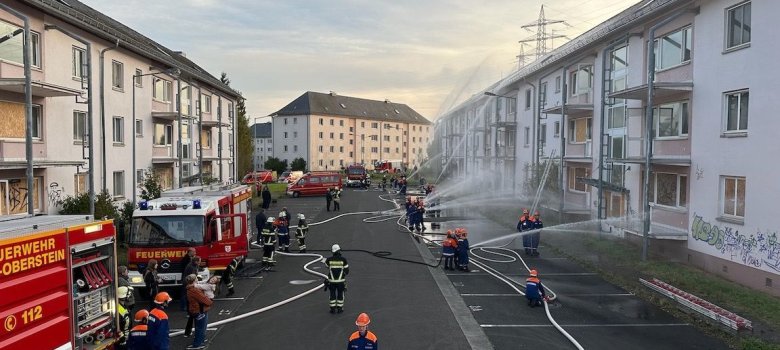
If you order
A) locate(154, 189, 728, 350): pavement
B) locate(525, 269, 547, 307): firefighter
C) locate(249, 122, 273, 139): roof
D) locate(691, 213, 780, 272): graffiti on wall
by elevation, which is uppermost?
locate(249, 122, 273, 139): roof

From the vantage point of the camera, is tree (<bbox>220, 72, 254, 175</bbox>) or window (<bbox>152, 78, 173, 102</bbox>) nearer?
window (<bbox>152, 78, 173, 102</bbox>)

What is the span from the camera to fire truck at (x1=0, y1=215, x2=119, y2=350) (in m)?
6.67

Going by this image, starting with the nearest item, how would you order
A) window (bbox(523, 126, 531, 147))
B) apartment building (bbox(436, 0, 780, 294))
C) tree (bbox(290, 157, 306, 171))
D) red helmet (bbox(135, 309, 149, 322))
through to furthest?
red helmet (bbox(135, 309, 149, 322)) → apartment building (bbox(436, 0, 780, 294)) → window (bbox(523, 126, 531, 147)) → tree (bbox(290, 157, 306, 171))

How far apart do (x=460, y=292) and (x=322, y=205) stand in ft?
84.7

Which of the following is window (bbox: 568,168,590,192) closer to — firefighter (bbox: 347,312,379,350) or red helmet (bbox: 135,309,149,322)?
firefighter (bbox: 347,312,379,350)

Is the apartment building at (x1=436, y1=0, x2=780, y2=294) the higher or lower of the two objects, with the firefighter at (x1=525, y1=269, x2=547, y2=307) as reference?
higher

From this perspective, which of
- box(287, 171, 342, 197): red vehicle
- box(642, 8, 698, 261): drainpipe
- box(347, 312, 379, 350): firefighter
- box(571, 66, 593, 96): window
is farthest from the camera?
box(287, 171, 342, 197): red vehicle

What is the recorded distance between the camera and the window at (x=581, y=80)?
85.5 feet

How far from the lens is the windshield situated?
1384 centimetres

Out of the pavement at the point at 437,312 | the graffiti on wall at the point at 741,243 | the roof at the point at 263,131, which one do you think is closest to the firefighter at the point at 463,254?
the pavement at the point at 437,312

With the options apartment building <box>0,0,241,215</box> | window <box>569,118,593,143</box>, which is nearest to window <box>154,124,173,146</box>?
apartment building <box>0,0,241,215</box>

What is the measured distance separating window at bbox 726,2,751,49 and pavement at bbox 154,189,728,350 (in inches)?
292

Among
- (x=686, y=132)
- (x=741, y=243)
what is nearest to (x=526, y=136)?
(x=686, y=132)

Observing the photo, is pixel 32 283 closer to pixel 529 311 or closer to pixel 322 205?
pixel 529 311
